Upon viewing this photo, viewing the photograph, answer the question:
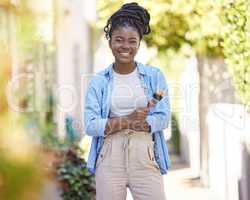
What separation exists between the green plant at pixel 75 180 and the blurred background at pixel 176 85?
10mm

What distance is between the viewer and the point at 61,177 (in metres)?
5.96

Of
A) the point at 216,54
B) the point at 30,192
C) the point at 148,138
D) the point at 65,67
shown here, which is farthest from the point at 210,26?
the point at 30,192

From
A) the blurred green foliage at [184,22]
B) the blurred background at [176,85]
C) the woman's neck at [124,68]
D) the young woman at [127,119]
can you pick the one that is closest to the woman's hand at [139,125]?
the young woman at [127,119]

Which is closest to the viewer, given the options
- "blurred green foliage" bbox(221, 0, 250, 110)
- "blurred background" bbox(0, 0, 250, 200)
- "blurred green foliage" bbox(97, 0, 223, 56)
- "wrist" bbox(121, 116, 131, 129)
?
"wrist" bbox(121, 116, 131, 129)

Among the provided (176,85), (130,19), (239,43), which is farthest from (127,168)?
(176,85)

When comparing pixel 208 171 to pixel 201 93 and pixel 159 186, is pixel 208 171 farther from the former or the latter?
pixel 159 186

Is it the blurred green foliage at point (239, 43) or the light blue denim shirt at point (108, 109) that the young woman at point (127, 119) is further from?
the blurred green foliage at point (239, 43)

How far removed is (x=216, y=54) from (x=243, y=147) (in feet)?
11.1

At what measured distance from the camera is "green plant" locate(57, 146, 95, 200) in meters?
5.95

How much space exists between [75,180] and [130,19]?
2.85 meters

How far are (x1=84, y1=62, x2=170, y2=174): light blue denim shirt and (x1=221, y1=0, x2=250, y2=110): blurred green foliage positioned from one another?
159 cm

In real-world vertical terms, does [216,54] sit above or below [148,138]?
above

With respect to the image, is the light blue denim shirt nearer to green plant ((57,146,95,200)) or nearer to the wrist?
the wrist

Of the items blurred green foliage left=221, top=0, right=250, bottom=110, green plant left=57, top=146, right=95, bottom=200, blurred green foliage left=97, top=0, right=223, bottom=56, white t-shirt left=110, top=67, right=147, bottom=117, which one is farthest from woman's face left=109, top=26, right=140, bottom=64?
blurred green foliage left=97, top=0, right=223, bottom=56
